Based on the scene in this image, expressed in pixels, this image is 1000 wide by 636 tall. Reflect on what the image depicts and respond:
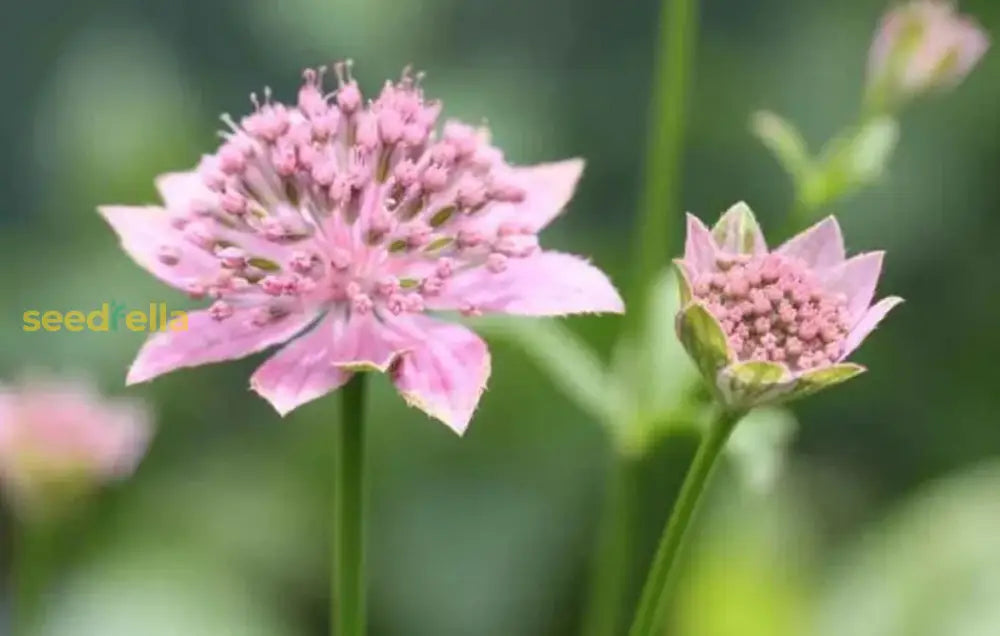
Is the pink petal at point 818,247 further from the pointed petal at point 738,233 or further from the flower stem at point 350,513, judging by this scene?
the flower stem at point 350,513

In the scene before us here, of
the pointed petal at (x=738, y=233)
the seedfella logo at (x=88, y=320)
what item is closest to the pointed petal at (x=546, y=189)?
the pointed petal at (x=738, y=233)

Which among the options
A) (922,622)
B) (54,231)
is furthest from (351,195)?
(54,231)

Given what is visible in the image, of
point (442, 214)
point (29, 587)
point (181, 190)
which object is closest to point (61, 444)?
point (29, 587)

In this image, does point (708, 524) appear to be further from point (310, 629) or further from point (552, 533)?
point (310, 629)

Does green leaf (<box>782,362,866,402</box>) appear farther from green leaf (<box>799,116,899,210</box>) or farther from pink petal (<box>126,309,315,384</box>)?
green leaf (<box>799,116,899,210</box>)

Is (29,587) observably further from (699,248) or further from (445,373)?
(699,248)
